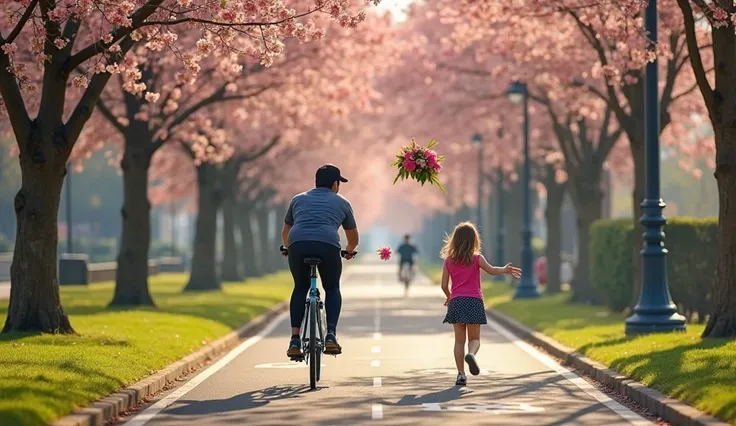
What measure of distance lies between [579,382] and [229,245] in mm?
39267

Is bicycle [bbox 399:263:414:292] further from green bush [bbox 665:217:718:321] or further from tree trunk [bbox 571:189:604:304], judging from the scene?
green bush [bbox 665:217:718:321]

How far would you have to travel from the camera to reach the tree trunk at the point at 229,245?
53781mm

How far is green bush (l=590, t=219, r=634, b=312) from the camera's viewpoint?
1156 inches

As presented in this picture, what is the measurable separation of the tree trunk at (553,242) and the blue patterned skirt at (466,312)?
26.9 m

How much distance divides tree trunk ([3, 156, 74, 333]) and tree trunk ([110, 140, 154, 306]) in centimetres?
1058

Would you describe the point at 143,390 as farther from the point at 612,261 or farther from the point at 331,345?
the point at 612,261

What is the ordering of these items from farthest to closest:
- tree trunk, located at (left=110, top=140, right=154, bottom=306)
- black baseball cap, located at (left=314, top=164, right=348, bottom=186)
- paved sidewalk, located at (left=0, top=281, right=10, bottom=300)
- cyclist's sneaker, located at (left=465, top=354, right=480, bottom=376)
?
paved sidewalk, located at (left=0, top=281, right=10, bottom=300) < tree trunk, located at (left=110, top=140, right=154, bottom=306) < cyclist's sneaker, located at (left=465, top=354, right=480, bottom=376) < black baseball cap, located at (left=314, top=164, right=348, bottom=186)

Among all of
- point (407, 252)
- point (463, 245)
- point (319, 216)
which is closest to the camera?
point (319, 216)

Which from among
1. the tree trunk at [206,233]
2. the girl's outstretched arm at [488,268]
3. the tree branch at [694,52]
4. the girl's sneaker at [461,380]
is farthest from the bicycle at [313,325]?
the tree trunk at [206,233]

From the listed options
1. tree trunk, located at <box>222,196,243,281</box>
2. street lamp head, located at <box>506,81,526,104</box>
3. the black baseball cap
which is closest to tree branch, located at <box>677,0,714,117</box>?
the black baseball cap

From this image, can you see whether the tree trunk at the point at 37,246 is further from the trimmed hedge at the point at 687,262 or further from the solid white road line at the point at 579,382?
the trimmed hedge at the point at 687,262

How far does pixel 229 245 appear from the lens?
5497 cm

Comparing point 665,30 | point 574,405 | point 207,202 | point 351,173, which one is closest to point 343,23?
point 574,405

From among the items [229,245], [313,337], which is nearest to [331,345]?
[313,337]
